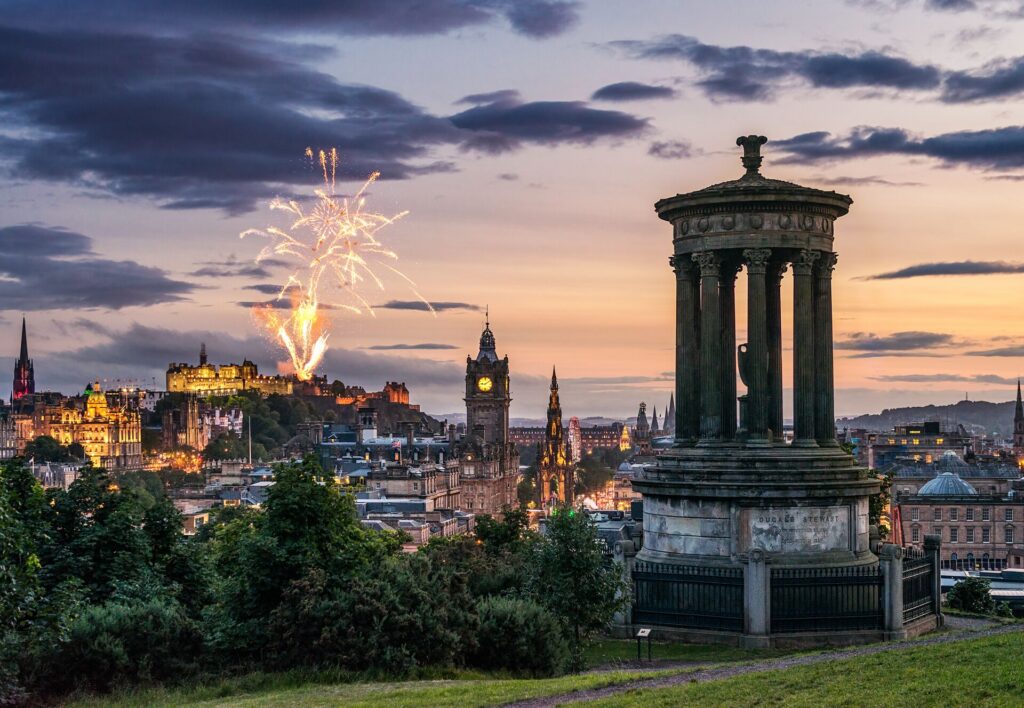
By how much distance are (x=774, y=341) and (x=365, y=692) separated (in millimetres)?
18877

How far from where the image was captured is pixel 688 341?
133ft

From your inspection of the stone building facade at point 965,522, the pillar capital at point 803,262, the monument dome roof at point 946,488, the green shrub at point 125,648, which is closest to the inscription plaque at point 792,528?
the pillar capital at point 803,262

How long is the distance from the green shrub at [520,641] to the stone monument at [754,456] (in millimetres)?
5003

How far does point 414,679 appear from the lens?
2959 cm

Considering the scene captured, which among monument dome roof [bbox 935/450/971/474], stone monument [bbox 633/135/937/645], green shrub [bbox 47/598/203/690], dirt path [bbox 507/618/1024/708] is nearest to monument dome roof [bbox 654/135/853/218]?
stone monument [bbox 633/135/937/645]

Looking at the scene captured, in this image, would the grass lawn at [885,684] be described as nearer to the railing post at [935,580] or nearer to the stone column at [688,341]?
the railing post at [935,580]

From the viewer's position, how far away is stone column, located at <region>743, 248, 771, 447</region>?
128 feet

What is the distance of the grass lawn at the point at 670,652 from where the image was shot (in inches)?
1300

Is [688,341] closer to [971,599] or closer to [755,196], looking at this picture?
[755,196]

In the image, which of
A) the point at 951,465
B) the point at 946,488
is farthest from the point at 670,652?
the point at 951,465

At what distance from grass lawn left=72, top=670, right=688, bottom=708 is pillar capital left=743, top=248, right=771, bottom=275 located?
1344cm

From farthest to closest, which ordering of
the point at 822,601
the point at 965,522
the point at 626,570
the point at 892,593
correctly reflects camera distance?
1. the point at 965,522
2. the point at 626,570
3. the point at 892,593
4. the point at 822,601

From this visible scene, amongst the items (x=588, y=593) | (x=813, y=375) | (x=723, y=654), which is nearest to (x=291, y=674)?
(x=588, y=593)

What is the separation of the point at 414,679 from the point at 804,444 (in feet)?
45.9
